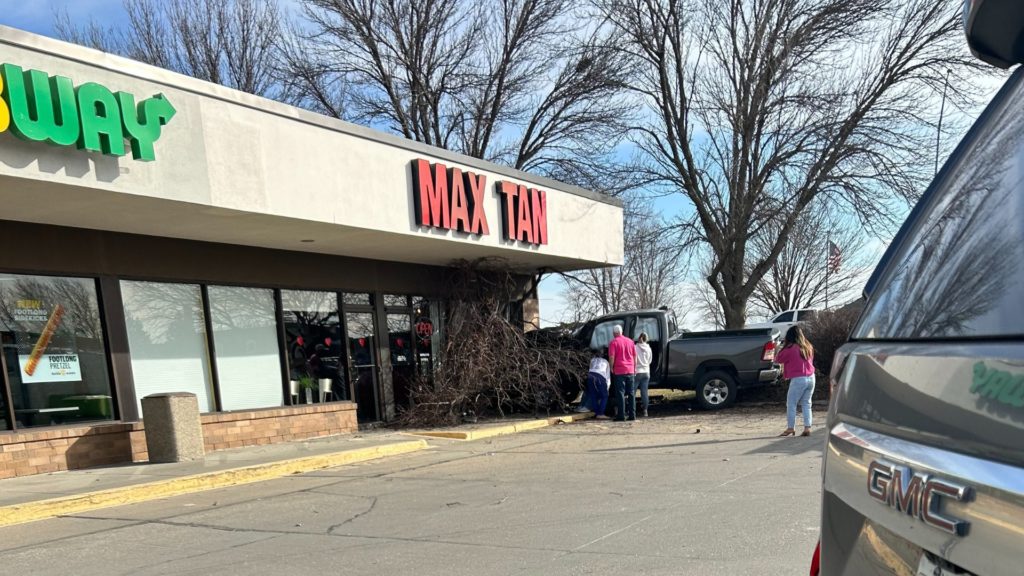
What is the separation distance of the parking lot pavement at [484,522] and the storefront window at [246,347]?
331 centimetres

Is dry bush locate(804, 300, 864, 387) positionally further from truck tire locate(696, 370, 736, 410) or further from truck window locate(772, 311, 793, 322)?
truck window locate(772, 311, 793, 322)

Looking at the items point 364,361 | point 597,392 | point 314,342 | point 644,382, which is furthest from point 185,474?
point 644,382

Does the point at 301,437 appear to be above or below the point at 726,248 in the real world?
below

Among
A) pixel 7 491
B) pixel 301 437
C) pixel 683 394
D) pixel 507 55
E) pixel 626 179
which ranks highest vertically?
pixel 507 55

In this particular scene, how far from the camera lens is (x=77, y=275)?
10211mm

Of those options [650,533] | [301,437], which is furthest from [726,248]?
[650,533]

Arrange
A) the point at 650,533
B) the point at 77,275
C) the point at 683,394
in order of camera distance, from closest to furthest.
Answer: the point at 650,533 < the point at 77,275 < the point at 683,394

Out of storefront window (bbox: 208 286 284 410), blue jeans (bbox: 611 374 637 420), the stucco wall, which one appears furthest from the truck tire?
storefront window (bbox: 208 286 284 410)

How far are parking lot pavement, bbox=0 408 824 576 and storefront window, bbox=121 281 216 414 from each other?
3184mm

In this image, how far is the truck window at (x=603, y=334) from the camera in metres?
16.1

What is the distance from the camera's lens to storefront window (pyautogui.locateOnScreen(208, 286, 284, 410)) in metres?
12.0

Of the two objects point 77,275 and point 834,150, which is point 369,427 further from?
point 834,150

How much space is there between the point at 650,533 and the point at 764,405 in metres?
10.6

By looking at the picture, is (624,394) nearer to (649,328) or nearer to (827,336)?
(649,328)
